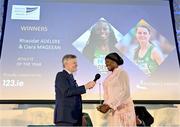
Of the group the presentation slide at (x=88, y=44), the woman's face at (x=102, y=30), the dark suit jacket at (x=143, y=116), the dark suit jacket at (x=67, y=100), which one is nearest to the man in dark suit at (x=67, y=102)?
the dark suit jacket at (x=67, y=100)

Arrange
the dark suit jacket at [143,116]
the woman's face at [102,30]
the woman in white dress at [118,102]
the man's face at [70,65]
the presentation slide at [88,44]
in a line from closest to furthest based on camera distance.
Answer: the woman in white dress at [118,102] → the man's face at [70,65] → the dark suit jacket at [143,116] → the presentation slide at [88,44] → the woman's face at [102,30]

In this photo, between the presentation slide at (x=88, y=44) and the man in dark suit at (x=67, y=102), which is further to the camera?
the presentation slide at (x=88, y=44)

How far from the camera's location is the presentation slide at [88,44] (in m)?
4.00

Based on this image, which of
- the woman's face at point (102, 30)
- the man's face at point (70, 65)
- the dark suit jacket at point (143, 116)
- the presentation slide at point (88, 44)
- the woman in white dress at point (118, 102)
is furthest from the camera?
the woman's face at point (102, 30)

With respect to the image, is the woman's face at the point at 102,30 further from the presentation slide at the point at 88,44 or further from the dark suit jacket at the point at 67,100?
the dark suit jacket at the point at 67,100

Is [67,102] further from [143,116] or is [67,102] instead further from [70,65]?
[143,116]

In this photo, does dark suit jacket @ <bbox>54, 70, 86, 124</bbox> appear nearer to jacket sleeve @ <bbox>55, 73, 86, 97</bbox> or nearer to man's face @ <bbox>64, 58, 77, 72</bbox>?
jacket sleeve @ <bbox>55, 73, 86, 97</bbox>

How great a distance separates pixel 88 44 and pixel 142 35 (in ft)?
2.41

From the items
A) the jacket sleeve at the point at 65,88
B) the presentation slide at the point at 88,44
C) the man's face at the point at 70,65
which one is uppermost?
the presentation slide at the point at 88,44

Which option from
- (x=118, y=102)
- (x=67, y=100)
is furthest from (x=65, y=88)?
(x=118, y=102)

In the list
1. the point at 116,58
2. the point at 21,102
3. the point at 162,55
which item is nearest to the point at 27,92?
the point at 21,102

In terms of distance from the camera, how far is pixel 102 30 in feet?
14.2

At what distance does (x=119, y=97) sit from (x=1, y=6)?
2.34 meters

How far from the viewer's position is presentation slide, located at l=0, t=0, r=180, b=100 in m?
4.00
